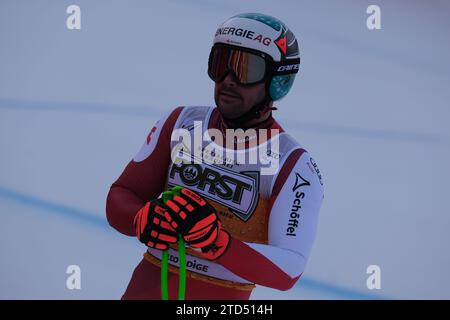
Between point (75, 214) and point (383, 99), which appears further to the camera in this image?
point (383, 99)

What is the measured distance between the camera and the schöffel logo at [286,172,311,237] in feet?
10.6

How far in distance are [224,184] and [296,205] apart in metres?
0.29

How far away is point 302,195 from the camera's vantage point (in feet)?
10.8

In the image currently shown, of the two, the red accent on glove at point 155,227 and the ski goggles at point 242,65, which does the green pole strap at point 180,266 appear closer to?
the red accent on glove at point 155,227

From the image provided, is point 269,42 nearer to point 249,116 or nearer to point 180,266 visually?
point 249,116

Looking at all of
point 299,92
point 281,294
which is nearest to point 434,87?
point 299,92

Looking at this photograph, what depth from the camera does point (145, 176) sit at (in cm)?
345

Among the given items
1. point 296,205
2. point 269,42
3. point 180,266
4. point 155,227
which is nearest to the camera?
point 155,227

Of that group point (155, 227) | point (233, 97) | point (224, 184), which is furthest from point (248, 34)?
point (155, 227)

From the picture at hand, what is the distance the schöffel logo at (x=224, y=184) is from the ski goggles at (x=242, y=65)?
0.33 metres

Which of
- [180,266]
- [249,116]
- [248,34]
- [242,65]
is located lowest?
[180,266]

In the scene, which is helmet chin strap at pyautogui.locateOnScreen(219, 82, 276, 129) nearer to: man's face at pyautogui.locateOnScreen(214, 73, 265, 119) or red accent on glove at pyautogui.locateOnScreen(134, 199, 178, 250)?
man's face at pyautogui.locateOnScreen(214, 73, 265, 119)

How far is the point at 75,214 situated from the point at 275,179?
2179 mm

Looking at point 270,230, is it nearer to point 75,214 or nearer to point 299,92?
point 75,214
